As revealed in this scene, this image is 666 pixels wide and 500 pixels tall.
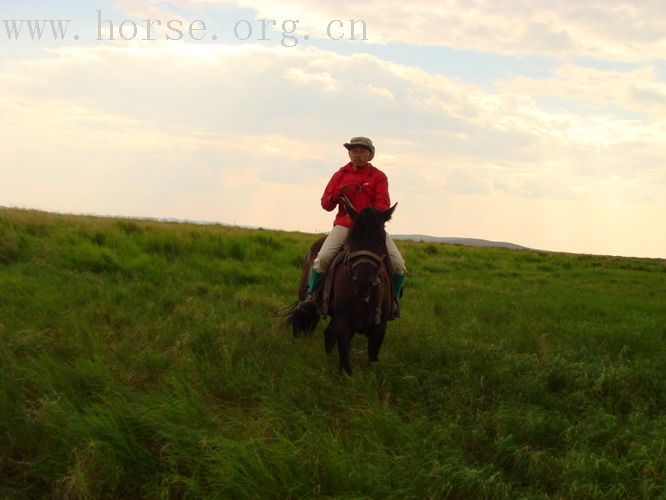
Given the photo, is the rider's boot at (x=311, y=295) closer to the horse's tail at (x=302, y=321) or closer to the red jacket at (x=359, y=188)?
the horse's tail at (x=302, y=321)

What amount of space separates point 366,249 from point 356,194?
1.24 metres

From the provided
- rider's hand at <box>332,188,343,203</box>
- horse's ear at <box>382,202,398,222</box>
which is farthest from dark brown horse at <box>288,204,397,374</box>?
rider's hand at <box>332,188,343,203</box>

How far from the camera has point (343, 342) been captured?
6.08 metres

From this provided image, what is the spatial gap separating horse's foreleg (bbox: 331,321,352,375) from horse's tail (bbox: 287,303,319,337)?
1241 millimetres

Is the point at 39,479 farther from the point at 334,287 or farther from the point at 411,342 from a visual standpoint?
the point at 411,342

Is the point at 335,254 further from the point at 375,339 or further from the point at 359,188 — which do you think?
the point at 375,339

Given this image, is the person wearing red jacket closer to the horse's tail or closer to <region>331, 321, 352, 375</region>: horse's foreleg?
the horse's tail

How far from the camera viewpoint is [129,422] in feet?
13.7

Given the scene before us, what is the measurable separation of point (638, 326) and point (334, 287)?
18.3 feet

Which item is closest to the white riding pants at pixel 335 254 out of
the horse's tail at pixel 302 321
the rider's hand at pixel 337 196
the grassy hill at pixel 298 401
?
the rider's hand at pixel 337 196

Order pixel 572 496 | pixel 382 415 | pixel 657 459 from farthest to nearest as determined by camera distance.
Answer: pixel 382 415, pixel 657 459, pixel 572 496

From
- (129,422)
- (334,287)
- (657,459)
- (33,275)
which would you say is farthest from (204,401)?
(33,275)

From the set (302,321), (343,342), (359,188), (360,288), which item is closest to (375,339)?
(343,342)

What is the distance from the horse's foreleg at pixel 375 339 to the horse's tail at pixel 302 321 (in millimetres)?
1169
